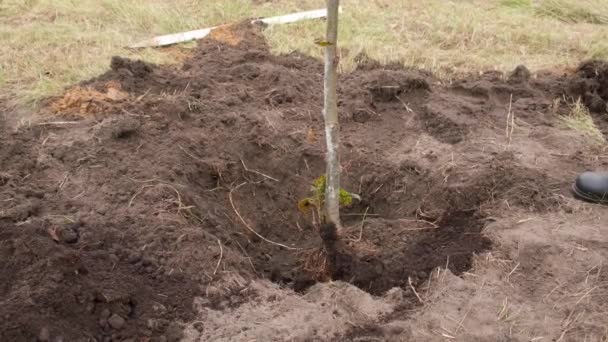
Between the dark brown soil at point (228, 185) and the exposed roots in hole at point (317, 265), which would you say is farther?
the exposed roots in hole at point (317, 265)

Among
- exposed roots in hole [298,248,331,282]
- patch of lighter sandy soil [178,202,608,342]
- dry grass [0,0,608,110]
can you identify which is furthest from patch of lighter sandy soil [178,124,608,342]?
dry grass [0,0,608,110]

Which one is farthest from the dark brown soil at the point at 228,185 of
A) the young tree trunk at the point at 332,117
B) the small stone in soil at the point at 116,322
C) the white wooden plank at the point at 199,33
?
the white wooden plank at the point at 199,33

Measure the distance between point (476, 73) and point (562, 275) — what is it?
218 cm

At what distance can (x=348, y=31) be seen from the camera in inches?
196

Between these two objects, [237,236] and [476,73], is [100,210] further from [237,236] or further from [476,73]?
[476,73]

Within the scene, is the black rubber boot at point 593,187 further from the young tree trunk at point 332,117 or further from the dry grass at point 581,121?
the young tree trunk at point 332,117

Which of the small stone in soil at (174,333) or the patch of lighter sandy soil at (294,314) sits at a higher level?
the small stone in soil at (174,333)

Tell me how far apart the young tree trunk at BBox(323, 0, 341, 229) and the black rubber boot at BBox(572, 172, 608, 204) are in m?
1.13

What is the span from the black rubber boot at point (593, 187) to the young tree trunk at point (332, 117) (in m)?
1.13

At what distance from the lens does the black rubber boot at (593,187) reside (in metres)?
2.87

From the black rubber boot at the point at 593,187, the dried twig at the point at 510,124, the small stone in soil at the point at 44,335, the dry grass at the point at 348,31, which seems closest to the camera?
the small stone in soil at the point at 44,335

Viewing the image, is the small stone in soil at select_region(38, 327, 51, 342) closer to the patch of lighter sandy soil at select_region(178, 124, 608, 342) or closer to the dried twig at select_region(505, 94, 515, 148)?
the patch of lighter sandy soil at select_region(178, 124, 608, 342)

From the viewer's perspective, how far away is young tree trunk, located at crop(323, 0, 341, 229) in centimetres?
233

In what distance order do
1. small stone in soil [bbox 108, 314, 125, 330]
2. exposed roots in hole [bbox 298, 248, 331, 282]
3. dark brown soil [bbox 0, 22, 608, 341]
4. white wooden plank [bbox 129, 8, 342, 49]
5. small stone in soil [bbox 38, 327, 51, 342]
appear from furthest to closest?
white wooden plank [bbox 129, 8, 342, 49] → exposed roots in hole [bbox 298, 248, 331, 282] → dark brown soil [bbox 0, 22, 608, 341] → small stone in soil [bbox 108, 314, 125, 330] → small stone in soil [bbox 38, 327, 51, 342]
